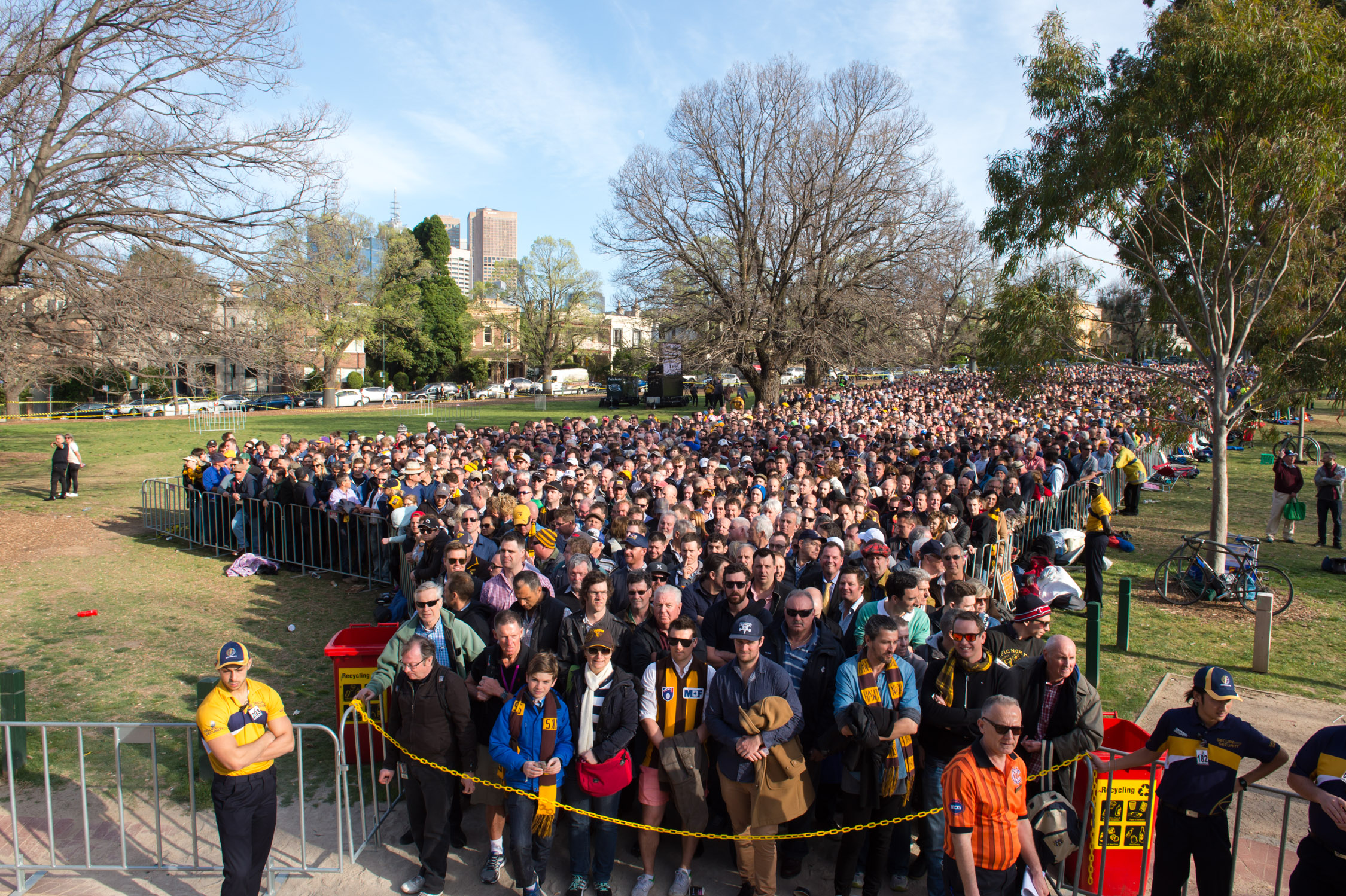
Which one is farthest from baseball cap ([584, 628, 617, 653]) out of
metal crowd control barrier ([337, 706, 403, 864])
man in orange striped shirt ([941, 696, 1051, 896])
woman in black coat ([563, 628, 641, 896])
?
man in orange striped shirt ([941, 696, 1051, 896])

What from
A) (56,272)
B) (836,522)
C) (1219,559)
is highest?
(56,272)

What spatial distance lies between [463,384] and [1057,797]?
63217 millimetres

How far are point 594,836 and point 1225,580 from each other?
29.1 ft

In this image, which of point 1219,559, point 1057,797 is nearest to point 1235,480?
point 1219,559

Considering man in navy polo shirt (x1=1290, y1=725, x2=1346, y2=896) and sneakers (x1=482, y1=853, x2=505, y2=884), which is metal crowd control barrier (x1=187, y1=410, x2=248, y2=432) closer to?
sneakers (x1=482, y1=853, x2=505, y2=884)

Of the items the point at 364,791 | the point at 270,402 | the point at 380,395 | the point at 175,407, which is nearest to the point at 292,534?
the point at 364,791

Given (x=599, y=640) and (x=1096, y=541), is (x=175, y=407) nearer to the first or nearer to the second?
(x=1096, y=541)

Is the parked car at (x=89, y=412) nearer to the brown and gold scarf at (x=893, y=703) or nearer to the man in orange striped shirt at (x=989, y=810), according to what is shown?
the brown and gold scarf at (x=893, y=703)

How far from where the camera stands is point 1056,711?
14.3ft

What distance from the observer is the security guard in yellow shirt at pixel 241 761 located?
399cm

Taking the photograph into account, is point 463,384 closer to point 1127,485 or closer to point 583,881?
point 1127,485

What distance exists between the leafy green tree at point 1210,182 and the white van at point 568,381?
181ft

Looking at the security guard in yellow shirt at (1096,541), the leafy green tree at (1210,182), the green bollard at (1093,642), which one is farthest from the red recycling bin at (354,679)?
the leafy green tree at (1210,182)

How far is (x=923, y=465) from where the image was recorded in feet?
41.0
